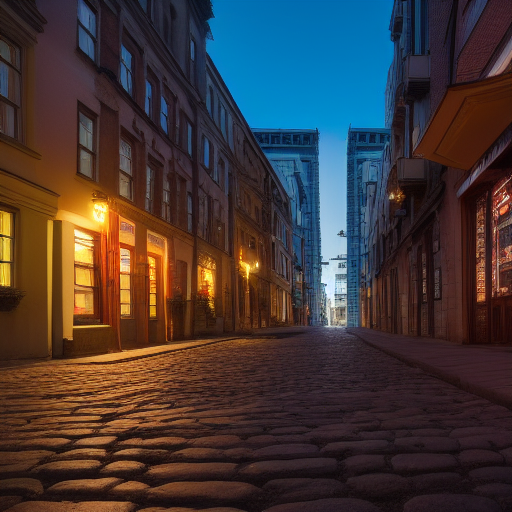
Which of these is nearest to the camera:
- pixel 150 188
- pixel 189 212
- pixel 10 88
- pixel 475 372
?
pixel 475 372

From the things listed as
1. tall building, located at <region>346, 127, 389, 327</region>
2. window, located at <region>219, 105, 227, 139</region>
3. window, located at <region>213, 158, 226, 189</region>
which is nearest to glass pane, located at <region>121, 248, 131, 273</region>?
window, located at <region>213, 158, 226, 189</region>

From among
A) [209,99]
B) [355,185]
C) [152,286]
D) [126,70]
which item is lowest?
[152,286]

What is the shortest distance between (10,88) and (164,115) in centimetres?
990

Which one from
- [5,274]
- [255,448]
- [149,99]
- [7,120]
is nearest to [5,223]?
[5,274]

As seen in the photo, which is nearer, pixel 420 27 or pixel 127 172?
pixel 127 172

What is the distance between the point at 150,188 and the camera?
64.2 feet

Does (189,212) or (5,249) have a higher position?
(189,212)

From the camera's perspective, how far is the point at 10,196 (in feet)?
35.9

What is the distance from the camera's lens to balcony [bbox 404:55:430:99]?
18344mm

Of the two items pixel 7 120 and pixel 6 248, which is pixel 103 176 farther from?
pixel 6 248

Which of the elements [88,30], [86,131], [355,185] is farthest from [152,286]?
[355,185]

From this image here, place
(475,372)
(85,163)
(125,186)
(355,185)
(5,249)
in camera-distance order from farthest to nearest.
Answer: (355,185) < (125,186) < (85,163) < (5,249) < (475,372)

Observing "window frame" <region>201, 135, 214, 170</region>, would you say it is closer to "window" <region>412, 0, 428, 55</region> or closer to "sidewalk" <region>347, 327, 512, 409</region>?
"window" <region>412, 0, 428, 55</region>

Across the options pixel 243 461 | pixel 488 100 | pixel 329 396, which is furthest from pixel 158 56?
pixel 243 461
